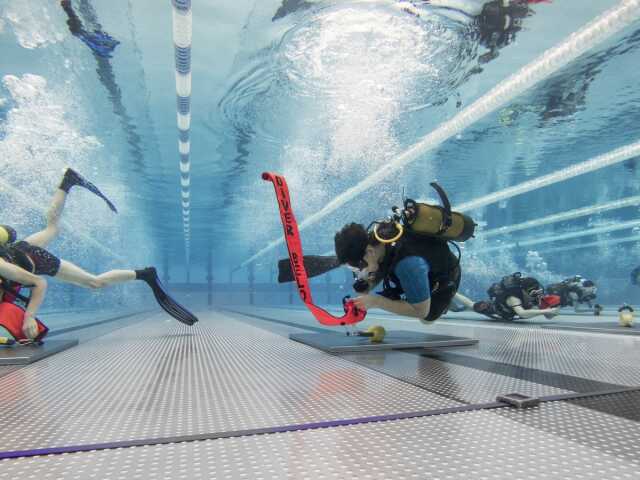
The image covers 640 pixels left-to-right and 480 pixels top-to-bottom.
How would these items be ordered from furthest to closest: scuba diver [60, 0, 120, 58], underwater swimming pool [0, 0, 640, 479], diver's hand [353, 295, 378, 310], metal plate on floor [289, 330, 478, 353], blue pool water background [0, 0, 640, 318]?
1. blue pool water background [0, 0, 640, 318]
2. scuba diver [60, 0, 120, 58]
3. metal plate on floor [289, 330, 478, 353]
4. diver's hand [353, 295, 378, 310]
5. underwater swimming pool [0, 0, 640, 479]

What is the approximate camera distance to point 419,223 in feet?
11.3

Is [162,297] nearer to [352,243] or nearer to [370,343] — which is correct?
[370,343]

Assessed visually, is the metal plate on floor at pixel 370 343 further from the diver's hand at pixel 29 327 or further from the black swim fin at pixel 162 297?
the diver's hand at pixel 29 327

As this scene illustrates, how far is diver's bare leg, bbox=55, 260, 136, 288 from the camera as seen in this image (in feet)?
17.3

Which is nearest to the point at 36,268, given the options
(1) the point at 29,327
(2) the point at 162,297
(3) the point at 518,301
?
(1) the point at 29,327

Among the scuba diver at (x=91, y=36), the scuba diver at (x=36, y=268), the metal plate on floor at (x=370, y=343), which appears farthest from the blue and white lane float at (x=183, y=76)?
the metal plate on floor at (x=370, y=343)

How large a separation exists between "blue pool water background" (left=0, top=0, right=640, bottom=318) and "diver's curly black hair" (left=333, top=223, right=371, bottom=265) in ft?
17.4

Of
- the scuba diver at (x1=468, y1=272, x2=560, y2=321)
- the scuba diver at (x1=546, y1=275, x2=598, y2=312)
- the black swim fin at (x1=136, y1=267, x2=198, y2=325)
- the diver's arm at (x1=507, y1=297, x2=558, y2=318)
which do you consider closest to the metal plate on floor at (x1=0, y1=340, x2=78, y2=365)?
the black swim fin at (x1=136, y1=267, x2=198, y2=325)

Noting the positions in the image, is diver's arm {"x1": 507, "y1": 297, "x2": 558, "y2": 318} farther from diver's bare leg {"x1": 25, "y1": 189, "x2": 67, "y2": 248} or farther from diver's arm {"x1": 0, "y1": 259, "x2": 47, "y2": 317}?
diver's bare leg {"x1": 25, "y1": 189, "x2": 67, "y2": 248}

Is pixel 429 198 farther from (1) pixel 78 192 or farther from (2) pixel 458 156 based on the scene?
(1) pixel 78 192

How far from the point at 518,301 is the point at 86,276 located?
7.27 m

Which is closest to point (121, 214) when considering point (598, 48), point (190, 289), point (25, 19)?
point (190, 289)

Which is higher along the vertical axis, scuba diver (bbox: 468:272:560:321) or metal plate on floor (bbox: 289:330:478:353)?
scuba diver (bbox: 468:272:560:321)

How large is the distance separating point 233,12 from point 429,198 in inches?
577
